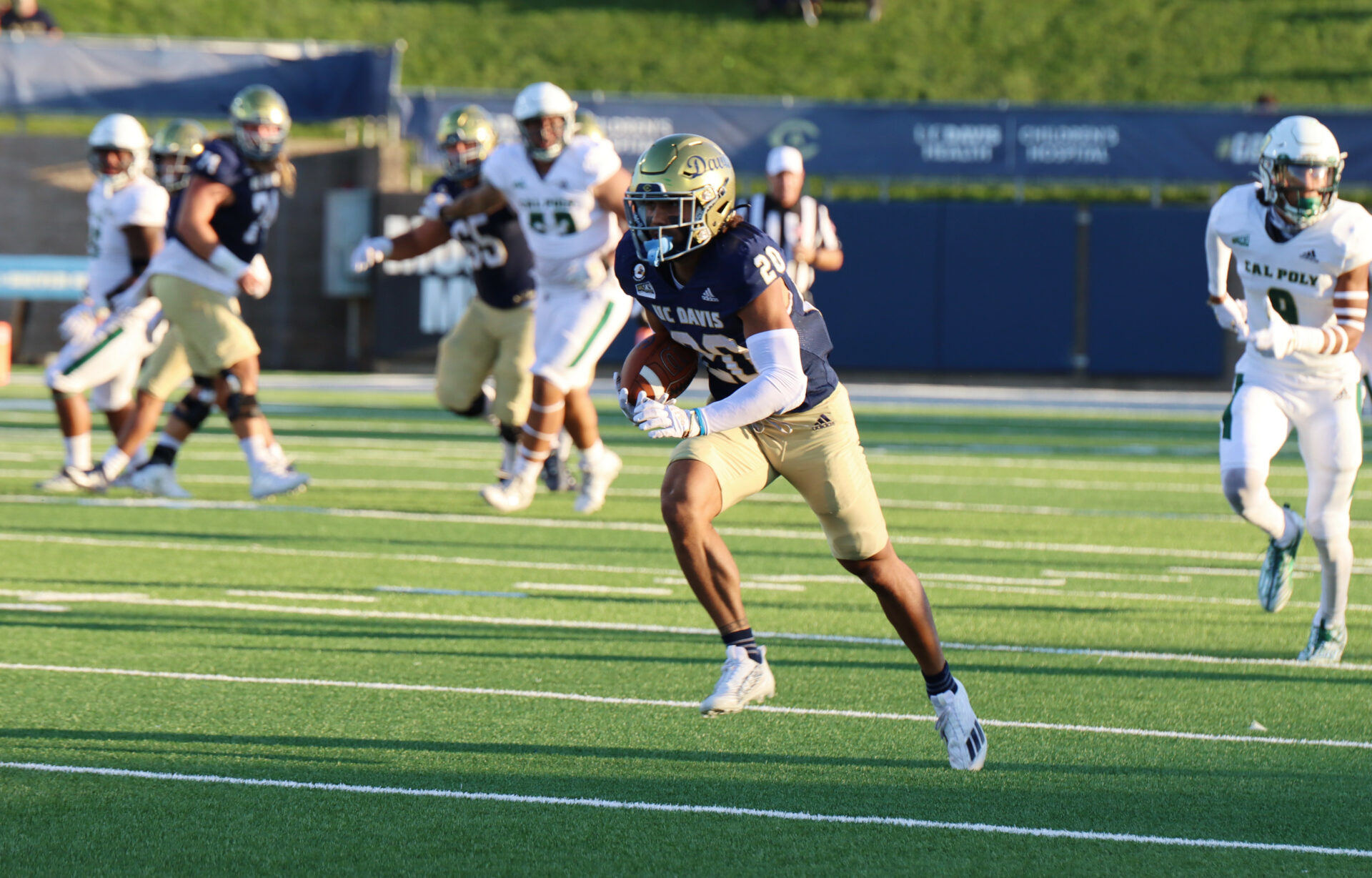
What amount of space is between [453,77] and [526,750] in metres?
26.5

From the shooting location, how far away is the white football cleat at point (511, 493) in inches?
348

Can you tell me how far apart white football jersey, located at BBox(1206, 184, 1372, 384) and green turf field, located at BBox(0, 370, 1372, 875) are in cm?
103

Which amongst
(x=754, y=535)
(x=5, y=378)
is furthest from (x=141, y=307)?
(x=5, y=378)

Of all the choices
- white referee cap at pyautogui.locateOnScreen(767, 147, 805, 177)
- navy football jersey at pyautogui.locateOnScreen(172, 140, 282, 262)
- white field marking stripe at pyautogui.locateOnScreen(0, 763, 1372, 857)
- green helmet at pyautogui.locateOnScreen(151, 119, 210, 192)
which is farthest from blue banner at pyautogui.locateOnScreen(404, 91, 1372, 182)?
white field marking stripe at pyautogui.locateOnScreen(0, 763, 1372, 857)

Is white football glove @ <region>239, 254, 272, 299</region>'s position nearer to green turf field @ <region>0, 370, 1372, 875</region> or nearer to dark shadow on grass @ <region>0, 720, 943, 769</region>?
green turf field @ <region>0, 370, 1372, 875</region>

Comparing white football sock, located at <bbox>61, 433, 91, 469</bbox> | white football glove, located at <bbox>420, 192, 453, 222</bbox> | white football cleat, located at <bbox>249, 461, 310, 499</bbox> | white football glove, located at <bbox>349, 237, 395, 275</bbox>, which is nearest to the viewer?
white football glove, located at <bbox>349, 237, 395, 275</bbox>

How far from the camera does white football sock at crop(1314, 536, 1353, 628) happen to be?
5.70m

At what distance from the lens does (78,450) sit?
966 cm

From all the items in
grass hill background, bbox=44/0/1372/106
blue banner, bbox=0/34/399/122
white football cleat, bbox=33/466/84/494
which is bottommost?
white football cleat, bbox=33/466/84/494

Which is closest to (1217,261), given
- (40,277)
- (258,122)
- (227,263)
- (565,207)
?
(565,207)

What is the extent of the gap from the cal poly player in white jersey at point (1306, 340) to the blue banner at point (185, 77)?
15383mm

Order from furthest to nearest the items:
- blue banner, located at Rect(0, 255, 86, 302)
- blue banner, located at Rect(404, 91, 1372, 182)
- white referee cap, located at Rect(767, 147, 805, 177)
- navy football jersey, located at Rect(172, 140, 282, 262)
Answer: blue banner, located at Rect(0, 255, 86, 302) → blue banner, located at Rect(404, 91, 1372, 182) → white referee cap, located at Rect(767, 147, 805, 177) → navy football jersey, located at Rect(172, 140, 282, 262)

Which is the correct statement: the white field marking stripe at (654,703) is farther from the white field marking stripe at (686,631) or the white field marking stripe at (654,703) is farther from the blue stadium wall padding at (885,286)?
the blue stadium wall padding at (885,286)

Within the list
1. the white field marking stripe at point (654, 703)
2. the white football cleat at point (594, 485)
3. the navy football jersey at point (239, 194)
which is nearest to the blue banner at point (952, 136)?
the navy football jersey at point (239, 194)
